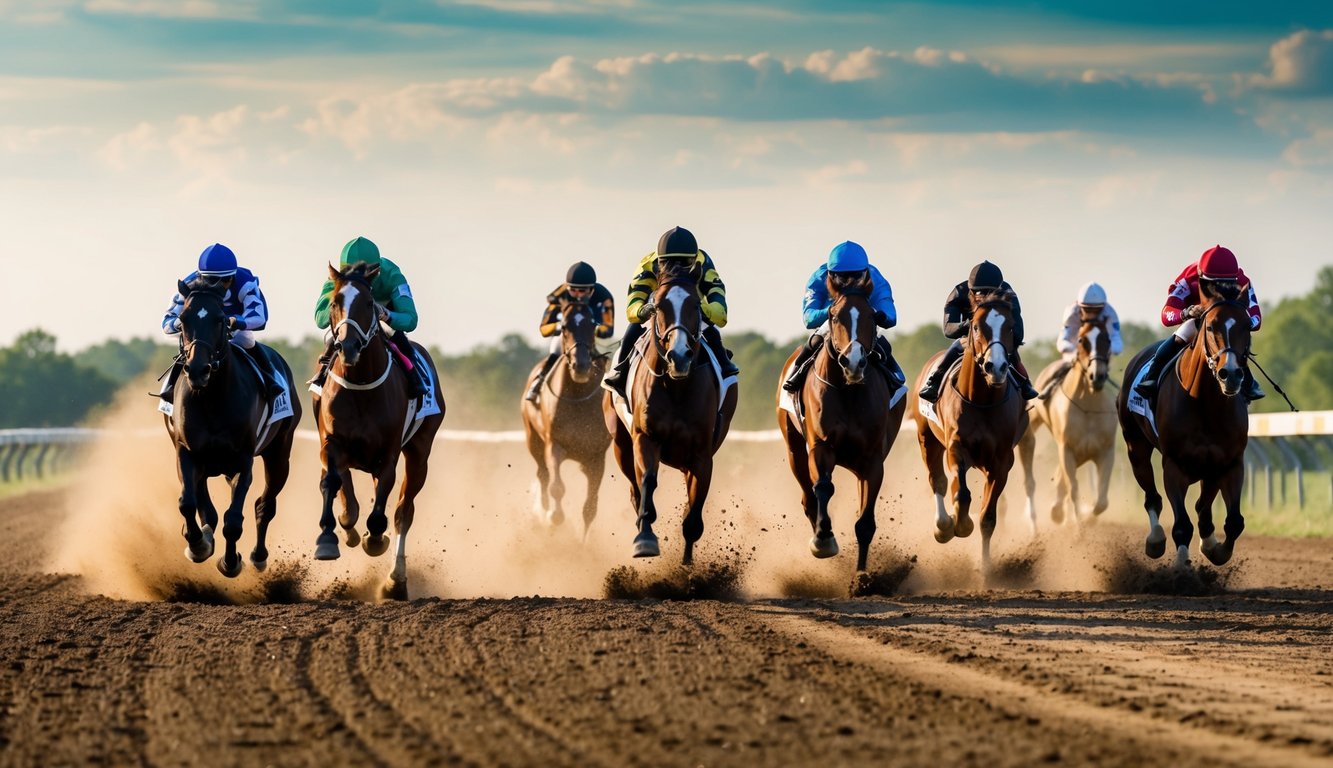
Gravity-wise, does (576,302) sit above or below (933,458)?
above

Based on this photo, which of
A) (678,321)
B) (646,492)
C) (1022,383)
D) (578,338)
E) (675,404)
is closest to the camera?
(678,321)

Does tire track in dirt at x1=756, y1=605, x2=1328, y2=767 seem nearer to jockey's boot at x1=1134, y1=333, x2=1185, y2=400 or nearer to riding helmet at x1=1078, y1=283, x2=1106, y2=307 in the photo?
jockey's boot at x1=1134, y1=333, x2=1185, y2=400

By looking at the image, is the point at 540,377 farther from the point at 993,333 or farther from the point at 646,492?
the point at 993,333

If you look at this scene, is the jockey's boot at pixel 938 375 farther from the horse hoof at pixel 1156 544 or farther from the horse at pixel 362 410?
the horse at pixel 362 410

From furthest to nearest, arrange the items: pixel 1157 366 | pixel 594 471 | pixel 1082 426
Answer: pixel 1082 426
pixel 594 471
pixel 1157 366

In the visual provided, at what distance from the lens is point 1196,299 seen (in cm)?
1517

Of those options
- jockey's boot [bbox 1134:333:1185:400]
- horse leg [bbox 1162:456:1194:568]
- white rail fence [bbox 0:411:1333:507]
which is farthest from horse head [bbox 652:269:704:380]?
white rail fence [bbox 0:411:1333:507]

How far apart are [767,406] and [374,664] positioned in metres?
46.8

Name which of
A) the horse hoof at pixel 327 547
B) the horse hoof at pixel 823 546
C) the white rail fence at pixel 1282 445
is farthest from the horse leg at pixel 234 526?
the white rail fence at pixel 1282 445

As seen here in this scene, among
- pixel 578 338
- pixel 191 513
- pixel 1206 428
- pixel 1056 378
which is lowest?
pixel 191 513

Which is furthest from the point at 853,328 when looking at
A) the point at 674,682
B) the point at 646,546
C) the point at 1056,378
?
the point at 1056,378

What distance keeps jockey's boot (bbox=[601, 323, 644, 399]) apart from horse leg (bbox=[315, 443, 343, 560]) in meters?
2.23

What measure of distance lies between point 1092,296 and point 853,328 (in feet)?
23.9

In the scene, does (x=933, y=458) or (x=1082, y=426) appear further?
(x=1082, y=426)
